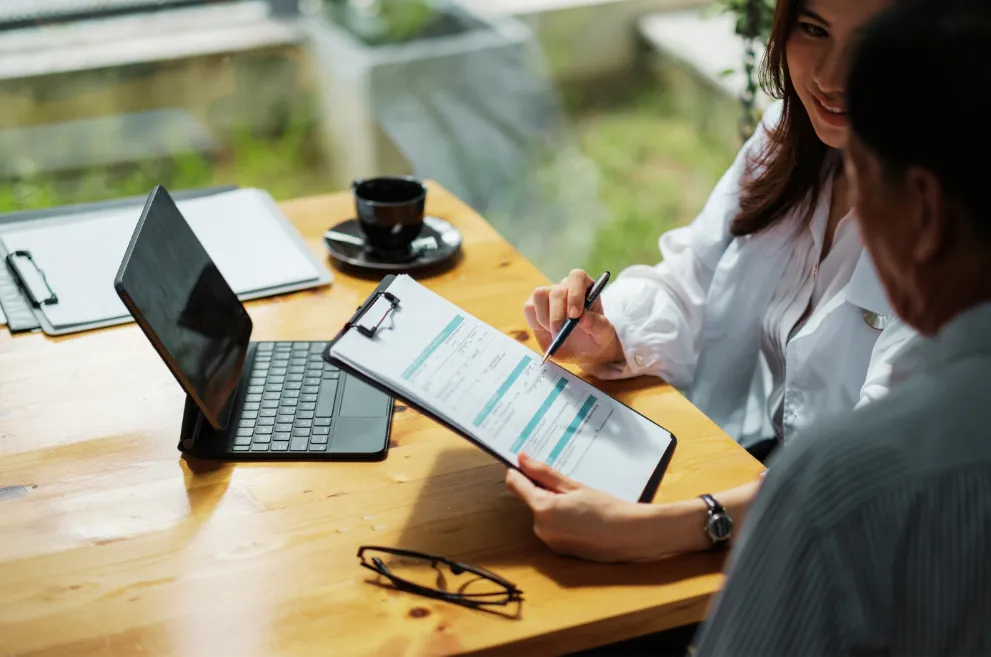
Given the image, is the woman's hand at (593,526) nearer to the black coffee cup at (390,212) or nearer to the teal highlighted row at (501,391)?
the teal highlighted row at (501,391)

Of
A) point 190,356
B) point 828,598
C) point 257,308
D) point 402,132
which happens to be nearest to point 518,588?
point 828,598

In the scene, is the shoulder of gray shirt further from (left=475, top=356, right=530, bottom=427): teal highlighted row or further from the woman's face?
the woman's face

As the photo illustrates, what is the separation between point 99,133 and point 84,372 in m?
1.53

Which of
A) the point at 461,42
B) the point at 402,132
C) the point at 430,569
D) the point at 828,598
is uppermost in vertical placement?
the point at 828,598

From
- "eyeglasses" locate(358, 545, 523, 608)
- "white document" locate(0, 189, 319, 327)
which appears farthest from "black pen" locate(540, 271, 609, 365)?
"white document" locate(0, 189, 319, 327)

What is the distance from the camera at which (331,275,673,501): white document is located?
0.90m

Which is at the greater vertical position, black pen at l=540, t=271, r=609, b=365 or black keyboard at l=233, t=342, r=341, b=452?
black pen at l=540, t=271, r=609, b=365

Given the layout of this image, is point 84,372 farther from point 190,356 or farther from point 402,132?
point 402,132

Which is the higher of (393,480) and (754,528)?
(754,528)

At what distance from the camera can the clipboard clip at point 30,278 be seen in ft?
4.10

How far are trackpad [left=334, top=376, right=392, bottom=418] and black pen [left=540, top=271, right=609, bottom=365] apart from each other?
0.60 feet

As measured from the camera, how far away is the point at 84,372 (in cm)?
114

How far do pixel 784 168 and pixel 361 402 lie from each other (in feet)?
2.04

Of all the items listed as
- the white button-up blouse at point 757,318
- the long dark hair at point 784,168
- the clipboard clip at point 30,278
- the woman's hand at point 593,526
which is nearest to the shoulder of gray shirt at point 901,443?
the woman's hand at point 593,526
